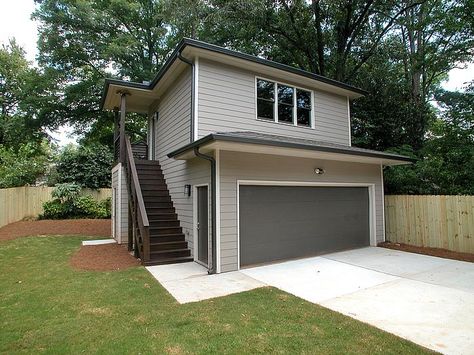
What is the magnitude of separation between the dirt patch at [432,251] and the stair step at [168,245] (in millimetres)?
6029

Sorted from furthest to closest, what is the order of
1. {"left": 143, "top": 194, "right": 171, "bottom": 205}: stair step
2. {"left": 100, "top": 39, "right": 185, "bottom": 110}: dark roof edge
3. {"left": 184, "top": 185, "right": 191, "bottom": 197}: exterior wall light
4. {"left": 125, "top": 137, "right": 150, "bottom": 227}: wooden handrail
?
{"left": 143, "top": 194, "right": 171, "bottom": 205}: stair step < {"left": 184, "top": 185, "right": 191, "bottom": 197}: exterior wall light < {"left": 100, "top": 39, "right": 185, "bottom": 110}: dark roof edge < {"left": 125, "top": 137, "right": 150, "bottom": 227}: wooden handrail

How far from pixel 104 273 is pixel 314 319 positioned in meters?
4.36

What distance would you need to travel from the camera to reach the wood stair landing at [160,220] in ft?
24.8

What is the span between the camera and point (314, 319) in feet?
13.3

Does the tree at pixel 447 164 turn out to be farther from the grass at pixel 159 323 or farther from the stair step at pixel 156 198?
the grass at pixel 159 323

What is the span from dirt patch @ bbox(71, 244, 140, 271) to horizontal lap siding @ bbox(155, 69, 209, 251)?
160 cm

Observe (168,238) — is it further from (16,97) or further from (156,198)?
(16,97)

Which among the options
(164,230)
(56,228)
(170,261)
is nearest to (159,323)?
(170,261)

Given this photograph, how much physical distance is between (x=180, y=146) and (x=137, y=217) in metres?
2.24

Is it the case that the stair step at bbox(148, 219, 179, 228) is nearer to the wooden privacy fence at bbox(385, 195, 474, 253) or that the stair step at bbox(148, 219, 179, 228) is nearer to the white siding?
the white siding

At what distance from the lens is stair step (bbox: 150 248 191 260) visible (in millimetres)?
7375

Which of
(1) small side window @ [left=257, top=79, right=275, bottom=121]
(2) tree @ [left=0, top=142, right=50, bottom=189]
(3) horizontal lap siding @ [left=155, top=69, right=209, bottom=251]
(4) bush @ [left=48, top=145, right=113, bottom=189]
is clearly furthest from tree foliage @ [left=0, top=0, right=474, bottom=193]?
(3) horizontal lap siding @ [left=155, top=69, right=209, bottom=251]

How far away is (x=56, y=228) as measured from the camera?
484 inches

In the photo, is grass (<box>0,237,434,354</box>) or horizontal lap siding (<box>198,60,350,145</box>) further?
horizontal lap siding (<box>198,60,350,145</box>)
